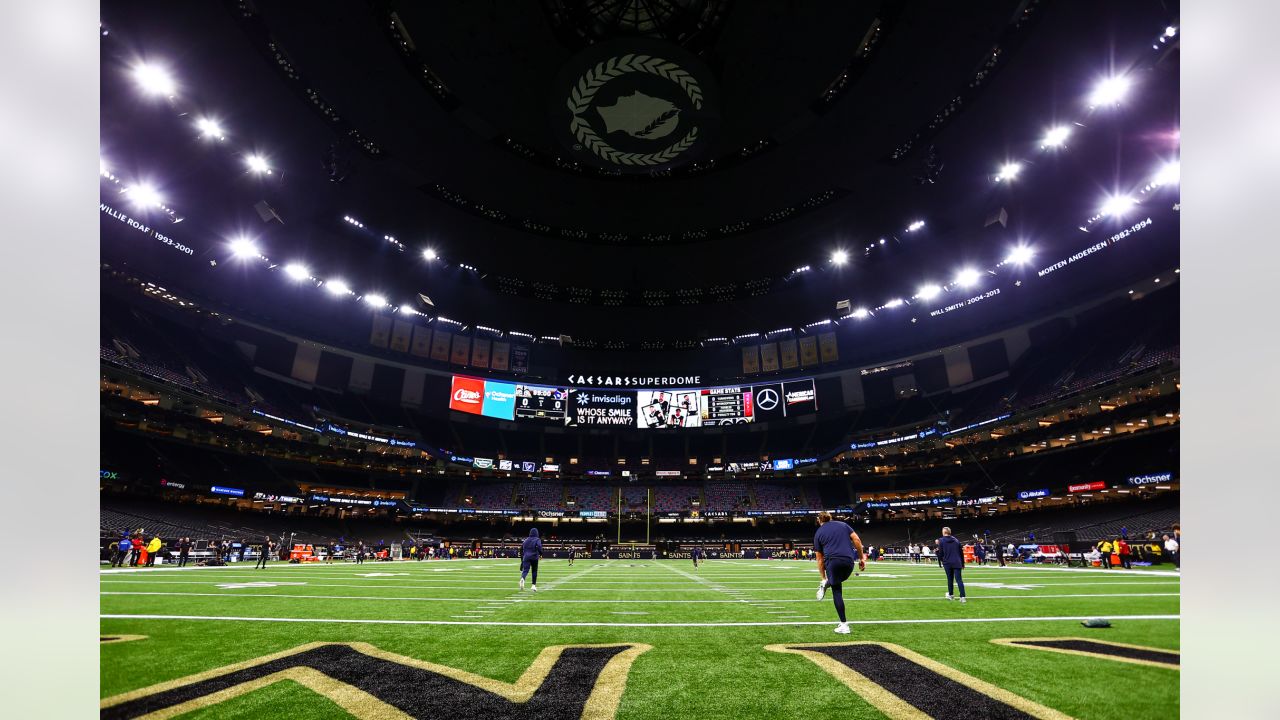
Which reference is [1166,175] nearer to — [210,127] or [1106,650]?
[1106,650]

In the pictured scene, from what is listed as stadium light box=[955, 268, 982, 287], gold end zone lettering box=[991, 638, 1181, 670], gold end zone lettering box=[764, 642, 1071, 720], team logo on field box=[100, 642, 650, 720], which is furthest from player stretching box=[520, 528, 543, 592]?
stadium light box=[955, 268, 982, 287]

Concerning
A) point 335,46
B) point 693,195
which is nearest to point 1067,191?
point 693,195

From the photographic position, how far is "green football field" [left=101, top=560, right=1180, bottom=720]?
10.1ft

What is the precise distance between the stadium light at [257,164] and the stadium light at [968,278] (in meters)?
38.8

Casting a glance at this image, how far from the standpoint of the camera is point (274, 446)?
4219 cm

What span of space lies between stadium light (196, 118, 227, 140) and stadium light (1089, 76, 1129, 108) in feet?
103

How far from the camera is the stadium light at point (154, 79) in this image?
17422 mm

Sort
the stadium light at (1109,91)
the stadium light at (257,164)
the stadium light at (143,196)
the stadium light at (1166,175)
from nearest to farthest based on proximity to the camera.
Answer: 1. the stadium light at (1109,91)
2. the stadium light at (257,164)
3. the stadium light at (1166,175)
4. the stadium light at (143,196)

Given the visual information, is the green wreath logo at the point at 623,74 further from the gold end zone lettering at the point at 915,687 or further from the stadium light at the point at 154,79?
the stadium light at the point at 154,79

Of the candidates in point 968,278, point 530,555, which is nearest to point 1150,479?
point 968,278

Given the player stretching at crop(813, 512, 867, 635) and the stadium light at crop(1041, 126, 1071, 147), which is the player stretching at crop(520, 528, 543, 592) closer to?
the player stretching at crop(813, 512, 867, 635)

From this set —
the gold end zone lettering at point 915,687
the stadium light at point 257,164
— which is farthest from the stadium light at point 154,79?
the gold end zone lettering at point 915,687
